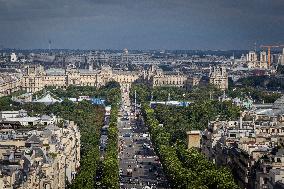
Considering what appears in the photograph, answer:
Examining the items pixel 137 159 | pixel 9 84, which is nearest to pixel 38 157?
pixel 137 159

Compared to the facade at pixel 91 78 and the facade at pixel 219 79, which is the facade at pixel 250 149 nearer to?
the facade at pixel 219 79

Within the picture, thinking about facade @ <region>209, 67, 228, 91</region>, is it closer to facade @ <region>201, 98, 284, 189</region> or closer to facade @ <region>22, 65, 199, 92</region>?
facade @ <region>22, 65, 199, 92</region>

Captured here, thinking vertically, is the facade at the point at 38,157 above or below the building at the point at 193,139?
above

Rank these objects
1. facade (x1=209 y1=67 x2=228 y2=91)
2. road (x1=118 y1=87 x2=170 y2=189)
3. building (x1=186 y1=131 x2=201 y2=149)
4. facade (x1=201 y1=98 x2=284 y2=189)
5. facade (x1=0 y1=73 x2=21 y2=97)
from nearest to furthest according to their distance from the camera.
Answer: facade (x1=201 y1=98 x2=284 y2=189) → road (x1=118 y1=87 x2=170 y2=189) → building (x1=186 y1=131 x2=201 y2=149) → facade (x1=0 y1=73 x2=21 y2=97) → facade (x1=209 y1=67 x2=228 y2=91)

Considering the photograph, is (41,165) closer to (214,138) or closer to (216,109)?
(214,138)

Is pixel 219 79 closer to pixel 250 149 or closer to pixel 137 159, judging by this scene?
pixel 137 159

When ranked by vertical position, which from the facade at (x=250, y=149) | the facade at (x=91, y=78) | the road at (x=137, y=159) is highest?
the facade at (x=250, y=149)

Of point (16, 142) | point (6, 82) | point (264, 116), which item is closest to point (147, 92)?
point (6, 82)

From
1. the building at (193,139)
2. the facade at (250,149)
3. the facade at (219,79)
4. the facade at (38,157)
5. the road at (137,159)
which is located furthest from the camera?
the facade at (219,79)

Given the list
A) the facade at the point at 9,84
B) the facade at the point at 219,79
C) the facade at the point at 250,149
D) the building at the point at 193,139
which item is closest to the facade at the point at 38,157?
the building at the point at 193,139

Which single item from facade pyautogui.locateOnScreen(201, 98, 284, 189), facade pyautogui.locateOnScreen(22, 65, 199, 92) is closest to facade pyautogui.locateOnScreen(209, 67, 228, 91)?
facade pyautogui.locateOnScreen(22, 65, 199, 92)
